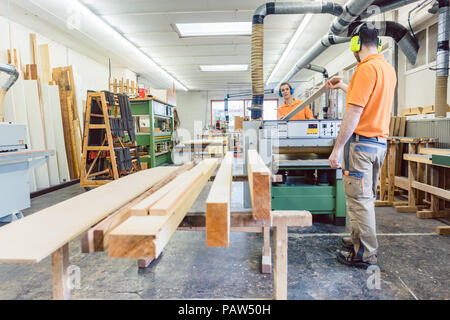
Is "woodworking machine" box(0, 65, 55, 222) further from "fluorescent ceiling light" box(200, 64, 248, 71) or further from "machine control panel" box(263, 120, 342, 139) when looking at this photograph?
"fluorescent ceiling light" box(200, 64, 248, 71)

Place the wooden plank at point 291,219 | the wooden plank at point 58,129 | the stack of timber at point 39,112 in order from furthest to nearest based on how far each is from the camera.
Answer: the wooden plank at point 58,129, the stack of timber at point 39,112, the wooden plank at point 291,219

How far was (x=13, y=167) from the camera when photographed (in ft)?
9.55

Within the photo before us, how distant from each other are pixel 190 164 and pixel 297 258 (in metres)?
1.08

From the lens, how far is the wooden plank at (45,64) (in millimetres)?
4951

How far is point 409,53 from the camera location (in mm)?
4227

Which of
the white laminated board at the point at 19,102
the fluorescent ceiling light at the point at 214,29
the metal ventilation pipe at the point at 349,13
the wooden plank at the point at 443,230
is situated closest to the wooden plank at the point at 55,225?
the wooden plank at the point at 443,230

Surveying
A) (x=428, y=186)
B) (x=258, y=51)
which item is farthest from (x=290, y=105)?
(x=428, y=186)

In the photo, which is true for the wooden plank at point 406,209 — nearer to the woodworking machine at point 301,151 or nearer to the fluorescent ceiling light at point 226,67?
the woodworking machine at point 301,151

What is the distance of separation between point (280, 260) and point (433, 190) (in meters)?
2.58

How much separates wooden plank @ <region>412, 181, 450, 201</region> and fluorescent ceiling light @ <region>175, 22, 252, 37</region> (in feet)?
13.9

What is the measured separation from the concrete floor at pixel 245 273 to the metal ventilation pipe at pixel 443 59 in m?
1.84

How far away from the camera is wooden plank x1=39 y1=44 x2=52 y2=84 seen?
495 centimetres
